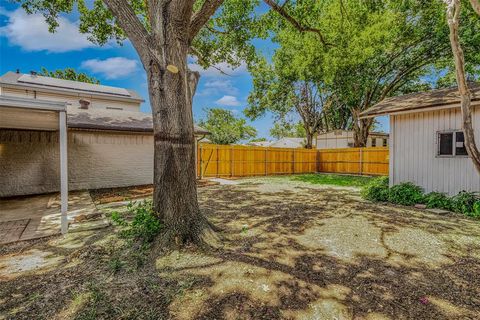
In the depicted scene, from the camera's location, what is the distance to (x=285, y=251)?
359 centimetres

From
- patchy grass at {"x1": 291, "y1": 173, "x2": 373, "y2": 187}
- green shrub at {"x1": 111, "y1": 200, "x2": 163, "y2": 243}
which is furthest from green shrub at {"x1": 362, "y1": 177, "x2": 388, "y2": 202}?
green shrub at {"x1": 111, "y1": 200, "x2": 163, "y2": 243}

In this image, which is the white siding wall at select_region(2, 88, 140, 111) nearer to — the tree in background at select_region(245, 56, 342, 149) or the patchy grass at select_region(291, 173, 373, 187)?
the tree in background at select_region(245, 56, 342, 149)

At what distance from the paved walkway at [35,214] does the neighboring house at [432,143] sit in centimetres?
905

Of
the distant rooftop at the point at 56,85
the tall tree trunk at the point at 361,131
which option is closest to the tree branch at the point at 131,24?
the distant rooftop at the point at 56,85

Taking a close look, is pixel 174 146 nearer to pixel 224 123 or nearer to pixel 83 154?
pixel 83 154

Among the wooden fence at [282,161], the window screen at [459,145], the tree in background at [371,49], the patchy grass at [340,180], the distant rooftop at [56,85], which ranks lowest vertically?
the patchy grass at [340,180]

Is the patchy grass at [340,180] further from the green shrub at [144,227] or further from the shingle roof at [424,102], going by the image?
the green shrub at [144,227]

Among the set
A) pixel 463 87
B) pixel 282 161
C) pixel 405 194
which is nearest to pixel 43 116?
pixel 463 87

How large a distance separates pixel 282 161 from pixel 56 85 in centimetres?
1467

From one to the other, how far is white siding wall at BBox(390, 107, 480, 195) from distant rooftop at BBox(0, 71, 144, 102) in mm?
15491

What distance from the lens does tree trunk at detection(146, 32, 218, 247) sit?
3484 mm

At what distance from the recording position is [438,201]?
21.7ft

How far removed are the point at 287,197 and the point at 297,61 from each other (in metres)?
11.4

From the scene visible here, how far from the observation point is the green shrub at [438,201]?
6.43 meters
